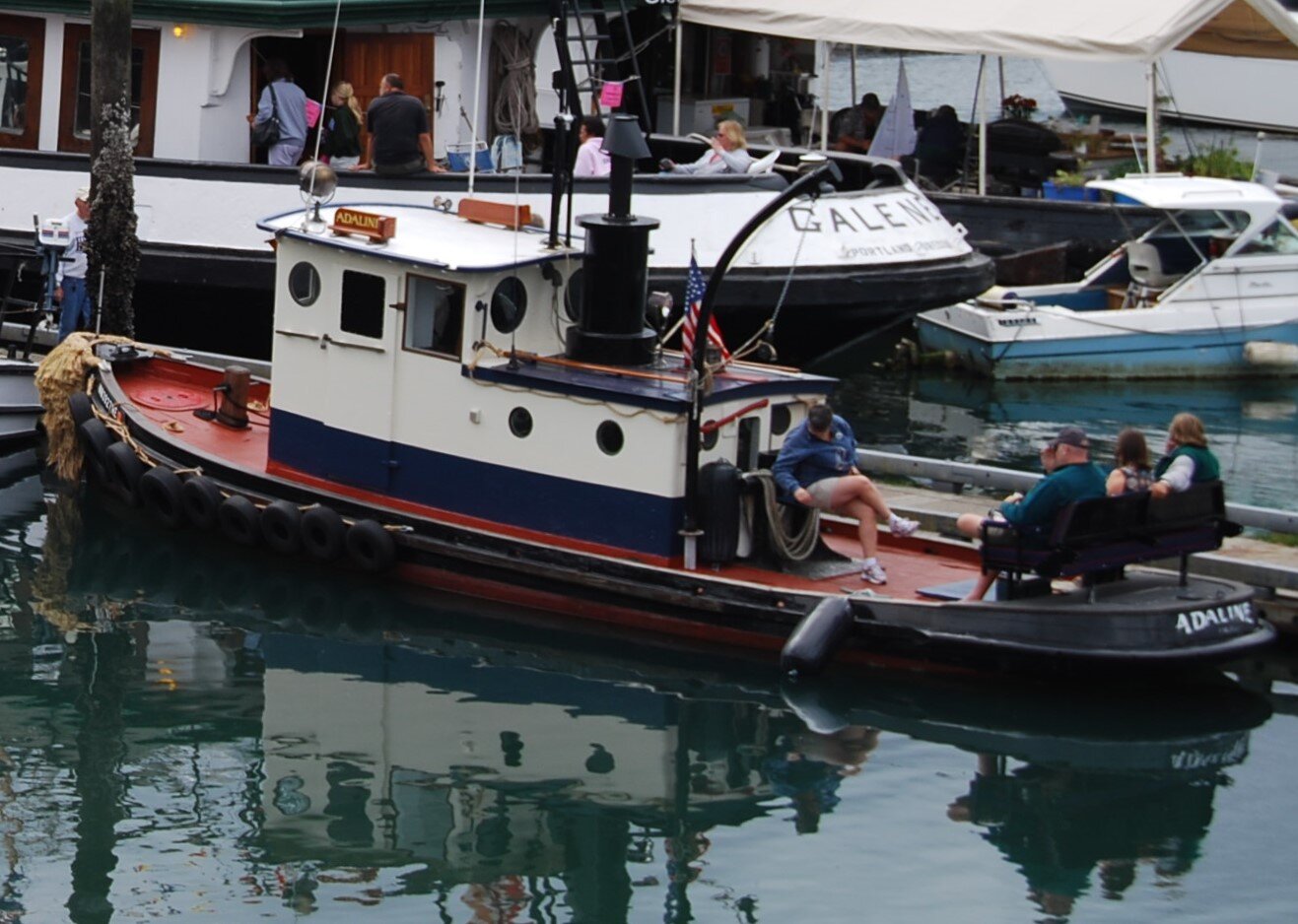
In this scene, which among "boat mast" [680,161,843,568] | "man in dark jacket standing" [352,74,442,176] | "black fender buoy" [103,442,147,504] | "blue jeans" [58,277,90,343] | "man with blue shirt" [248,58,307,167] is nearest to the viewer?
"boat mast" [680,161,843,568]

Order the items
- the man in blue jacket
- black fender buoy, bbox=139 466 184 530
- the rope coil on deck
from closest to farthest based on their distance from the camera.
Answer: the man in blue jacket → the rope coil on deck → black fender buoy, bbox=139 466 184 530

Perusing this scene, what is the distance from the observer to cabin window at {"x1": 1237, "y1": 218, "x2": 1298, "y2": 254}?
70.7 feet

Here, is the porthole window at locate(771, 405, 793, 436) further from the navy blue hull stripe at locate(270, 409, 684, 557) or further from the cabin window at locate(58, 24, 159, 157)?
the cabin window at locate(58, 24, 159, 157)

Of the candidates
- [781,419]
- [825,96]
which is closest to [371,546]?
[781,419]

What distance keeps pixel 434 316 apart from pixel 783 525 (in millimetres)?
2502

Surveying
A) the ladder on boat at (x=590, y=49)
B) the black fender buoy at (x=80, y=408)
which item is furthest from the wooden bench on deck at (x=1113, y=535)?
the black fender buoy at (x=80, y=408)

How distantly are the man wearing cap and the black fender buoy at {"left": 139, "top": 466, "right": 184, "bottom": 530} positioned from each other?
3.24 m

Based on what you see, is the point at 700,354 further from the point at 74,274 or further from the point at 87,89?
the point at 87,89

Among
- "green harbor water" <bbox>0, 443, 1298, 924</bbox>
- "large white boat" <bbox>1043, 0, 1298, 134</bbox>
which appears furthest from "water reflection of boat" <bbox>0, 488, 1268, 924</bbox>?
"large white boat" <bbox>1043, 0, 1298, 134</bbox>

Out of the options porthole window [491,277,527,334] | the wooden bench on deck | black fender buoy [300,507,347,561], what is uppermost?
porthole window [491,277,527,334]

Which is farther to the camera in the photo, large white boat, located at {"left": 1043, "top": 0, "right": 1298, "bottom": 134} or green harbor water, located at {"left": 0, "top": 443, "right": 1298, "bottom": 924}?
large white boat, located at {"left": 1043, "top": 0, "right": 1298, "bottom": 134}

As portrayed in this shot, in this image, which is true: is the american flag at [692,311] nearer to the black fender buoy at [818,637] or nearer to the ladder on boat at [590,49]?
the black fender buoy at [818,637]

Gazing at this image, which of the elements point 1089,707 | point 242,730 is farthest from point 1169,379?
point 242,730

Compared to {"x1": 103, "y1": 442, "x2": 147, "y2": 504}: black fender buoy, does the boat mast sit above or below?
above
